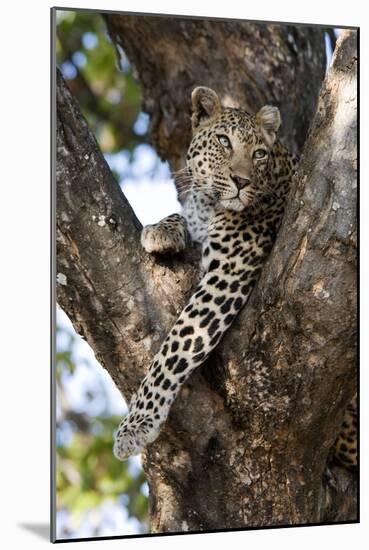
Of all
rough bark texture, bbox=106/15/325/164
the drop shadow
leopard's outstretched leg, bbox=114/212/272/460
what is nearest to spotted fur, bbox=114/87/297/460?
leopard's outstretched leg, bbox=114/212/272/460

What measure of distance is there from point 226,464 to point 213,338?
1.94ft

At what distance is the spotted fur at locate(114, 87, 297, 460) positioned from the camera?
13.3 ft

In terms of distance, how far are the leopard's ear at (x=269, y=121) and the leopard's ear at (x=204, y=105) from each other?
21cm

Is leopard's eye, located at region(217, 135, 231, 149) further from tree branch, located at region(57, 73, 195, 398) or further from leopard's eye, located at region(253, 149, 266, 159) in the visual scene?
tree branch, located at region(57, 73, 195, 398)

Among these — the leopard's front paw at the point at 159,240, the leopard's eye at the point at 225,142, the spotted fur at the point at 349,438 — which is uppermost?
the leopard's eye at the point at 225,142

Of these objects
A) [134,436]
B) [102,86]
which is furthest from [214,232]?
[102,86]

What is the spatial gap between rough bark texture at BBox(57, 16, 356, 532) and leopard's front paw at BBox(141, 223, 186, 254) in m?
0.04

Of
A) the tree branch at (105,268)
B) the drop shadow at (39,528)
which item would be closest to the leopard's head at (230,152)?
the tree branch at (105,268)

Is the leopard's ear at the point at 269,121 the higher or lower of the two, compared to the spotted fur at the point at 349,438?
higher

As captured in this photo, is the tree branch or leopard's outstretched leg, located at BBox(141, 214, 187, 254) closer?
the tree branch

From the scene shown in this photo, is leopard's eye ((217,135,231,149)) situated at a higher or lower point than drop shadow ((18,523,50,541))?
higher

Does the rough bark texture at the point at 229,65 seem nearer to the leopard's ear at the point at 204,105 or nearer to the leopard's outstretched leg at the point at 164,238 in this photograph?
the leopard's ear at the point at 204,105

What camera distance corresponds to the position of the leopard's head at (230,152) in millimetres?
4336

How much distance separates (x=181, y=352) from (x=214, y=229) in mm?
597
